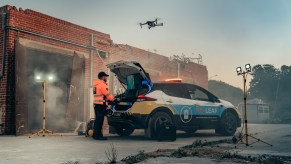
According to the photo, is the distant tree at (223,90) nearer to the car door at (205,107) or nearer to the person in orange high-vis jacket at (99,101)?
the car door at (205,107)

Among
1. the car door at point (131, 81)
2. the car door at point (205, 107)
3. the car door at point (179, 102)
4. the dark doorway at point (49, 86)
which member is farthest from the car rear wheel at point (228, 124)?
the dark doorway at point (49, 86)

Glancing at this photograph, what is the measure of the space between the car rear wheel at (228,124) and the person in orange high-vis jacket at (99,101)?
4.04 meters

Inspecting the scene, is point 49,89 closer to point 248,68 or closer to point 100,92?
point 100,92

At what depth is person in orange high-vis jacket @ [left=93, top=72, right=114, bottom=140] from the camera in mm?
8922

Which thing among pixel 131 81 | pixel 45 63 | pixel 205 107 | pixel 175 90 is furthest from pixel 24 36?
pixel 205 107

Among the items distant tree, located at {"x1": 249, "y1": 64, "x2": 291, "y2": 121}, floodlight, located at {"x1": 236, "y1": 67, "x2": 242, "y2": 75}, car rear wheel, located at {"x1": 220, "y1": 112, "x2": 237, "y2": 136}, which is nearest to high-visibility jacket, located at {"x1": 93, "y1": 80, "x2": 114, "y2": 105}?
floodlight, located at {"x1": 236, "y1": 67, "x2": 242, "y2": 75}

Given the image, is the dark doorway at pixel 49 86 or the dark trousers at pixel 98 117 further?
the dark doorway at pixel 49 86

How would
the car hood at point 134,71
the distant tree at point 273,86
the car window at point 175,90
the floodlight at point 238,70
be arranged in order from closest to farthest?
1. the floodlight at point 238,70
2. the car hood at point 134,71
3. the car window at point 175,90
4. the distant tree at point 273,86

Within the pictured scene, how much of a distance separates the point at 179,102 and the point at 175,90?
1.34 feet

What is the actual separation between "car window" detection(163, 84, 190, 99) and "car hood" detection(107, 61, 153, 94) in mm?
642

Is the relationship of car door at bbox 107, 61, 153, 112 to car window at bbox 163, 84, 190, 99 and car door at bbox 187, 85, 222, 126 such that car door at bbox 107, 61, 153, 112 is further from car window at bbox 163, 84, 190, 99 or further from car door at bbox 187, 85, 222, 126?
car door at bbox 187, 85, 222, 126

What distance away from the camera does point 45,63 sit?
12.4 meters

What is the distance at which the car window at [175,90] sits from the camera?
31.5ft

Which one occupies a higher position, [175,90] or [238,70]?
[238,70]
